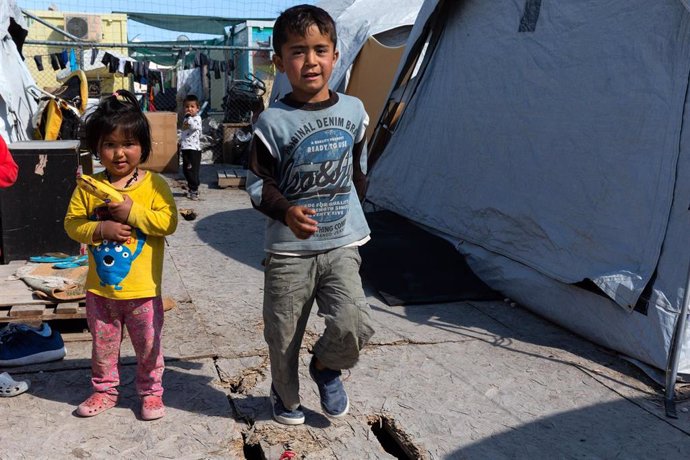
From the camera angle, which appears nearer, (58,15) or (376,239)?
(376,239)

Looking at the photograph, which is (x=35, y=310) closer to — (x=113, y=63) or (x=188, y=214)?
(x=188, y=214)

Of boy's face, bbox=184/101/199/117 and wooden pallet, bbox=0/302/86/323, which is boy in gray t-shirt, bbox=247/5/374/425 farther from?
boy's face, bbox=184/101/199/117

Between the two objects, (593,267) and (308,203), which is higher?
(308,203)

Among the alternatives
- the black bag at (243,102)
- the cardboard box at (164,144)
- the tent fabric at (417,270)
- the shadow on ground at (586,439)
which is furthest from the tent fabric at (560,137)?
the black bag at (243,102)

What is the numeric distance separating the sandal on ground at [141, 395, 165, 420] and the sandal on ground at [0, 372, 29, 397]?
26.3 inches

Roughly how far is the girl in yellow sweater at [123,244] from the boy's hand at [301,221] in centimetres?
61

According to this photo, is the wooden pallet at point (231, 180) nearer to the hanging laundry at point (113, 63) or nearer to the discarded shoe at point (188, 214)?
the discarded shoe at point (188, 214)

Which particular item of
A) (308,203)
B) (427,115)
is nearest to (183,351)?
(308,203)

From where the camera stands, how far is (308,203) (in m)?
2.91

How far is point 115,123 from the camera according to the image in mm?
2926

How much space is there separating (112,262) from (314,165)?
3.16 feet

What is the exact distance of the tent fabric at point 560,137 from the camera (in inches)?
163

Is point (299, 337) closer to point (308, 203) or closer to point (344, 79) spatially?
point (308, 203)

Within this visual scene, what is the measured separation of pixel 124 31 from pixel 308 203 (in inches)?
1119
